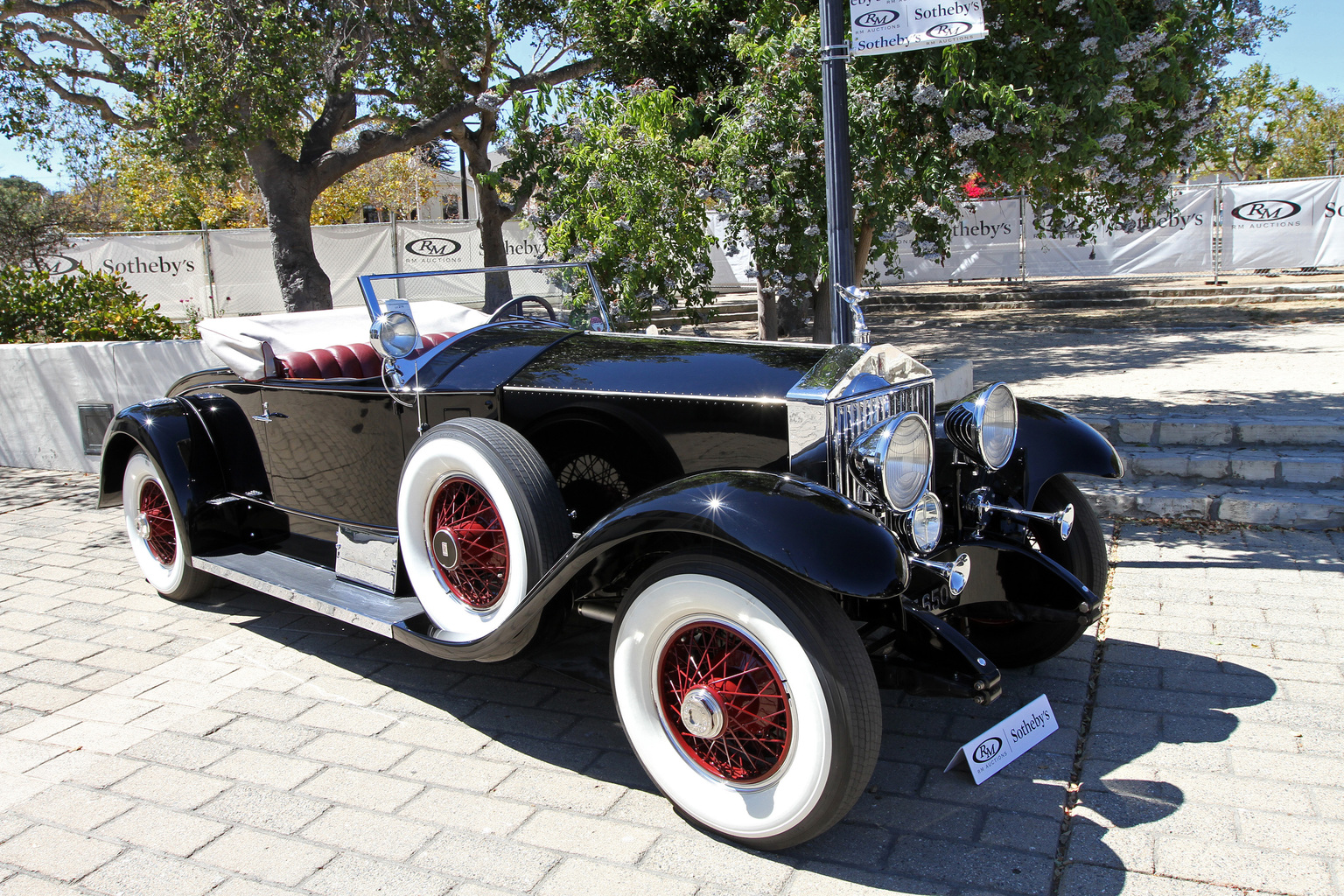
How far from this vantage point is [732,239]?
5.86 meters

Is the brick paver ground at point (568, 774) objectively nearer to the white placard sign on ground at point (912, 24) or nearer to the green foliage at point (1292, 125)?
the white placard sign on ground at point (912, 24)

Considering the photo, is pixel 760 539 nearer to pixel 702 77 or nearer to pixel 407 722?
pixel 407 722

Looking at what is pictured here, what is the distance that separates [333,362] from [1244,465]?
17.0 ft

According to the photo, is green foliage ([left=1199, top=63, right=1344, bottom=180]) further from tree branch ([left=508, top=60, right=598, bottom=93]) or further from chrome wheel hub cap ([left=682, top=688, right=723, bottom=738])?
chrome wheel hub cap ([left=682, top=688, right=723, bottom=738])

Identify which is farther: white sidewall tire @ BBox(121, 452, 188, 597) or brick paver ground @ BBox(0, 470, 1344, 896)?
white sidewall tire @ BBox(121, 452, 188, 597)

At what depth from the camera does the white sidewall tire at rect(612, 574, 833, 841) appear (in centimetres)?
240

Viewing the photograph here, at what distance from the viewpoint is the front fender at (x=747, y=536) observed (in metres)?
2.35

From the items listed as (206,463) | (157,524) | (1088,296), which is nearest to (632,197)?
(206,463)

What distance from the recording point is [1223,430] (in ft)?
20.1

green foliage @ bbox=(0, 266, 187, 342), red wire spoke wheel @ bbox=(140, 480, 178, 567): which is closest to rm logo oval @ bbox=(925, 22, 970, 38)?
red wire spoke wheel @ bbox=(140, 480, 178, 567)

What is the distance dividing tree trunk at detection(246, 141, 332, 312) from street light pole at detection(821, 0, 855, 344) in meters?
8.99

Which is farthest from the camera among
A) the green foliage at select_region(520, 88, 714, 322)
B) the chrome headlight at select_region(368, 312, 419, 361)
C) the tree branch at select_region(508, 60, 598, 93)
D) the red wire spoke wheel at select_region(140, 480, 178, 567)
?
the tree branch at select_region(508, 60, 598, 93)

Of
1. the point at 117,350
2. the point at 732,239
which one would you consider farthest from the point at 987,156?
the point at 117,350

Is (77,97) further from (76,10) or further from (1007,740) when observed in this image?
(1007,740)
